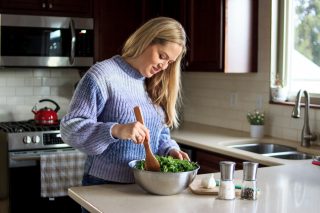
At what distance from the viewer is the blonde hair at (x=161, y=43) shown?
1.87 m

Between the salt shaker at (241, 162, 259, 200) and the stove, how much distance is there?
224 cm

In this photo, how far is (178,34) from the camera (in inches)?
75.0

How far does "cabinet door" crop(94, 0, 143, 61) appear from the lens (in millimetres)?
4086

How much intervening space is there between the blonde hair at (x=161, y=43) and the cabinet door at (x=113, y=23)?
2.14 metres

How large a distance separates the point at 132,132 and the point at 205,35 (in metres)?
2.12

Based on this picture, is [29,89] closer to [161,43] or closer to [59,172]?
[59,172]

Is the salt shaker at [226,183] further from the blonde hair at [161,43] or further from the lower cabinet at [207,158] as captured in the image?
the lower cabinet at [207,158]

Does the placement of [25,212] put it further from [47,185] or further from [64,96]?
[64,96]

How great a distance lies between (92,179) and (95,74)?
44 centimetres

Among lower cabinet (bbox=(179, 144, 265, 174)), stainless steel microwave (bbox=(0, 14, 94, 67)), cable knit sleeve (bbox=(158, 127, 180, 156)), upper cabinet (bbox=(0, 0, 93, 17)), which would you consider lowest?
lower cabinet (bbox=(179, 144, 265, 174))

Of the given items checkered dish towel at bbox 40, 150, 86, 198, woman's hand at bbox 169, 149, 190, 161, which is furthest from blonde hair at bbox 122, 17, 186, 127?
checkered dish towel at bbox 40, 150, 86, 198

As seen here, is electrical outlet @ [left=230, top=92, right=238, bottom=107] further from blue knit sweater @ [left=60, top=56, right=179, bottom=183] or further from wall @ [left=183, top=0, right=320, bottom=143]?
blue knit sweater @ [left=60, top=56, right=179, bottom=183]

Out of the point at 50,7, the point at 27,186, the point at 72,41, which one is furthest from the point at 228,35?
the point at 27,186

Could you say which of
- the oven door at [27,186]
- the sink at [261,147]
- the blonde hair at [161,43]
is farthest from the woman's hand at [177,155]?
the oven door at [27,186]
